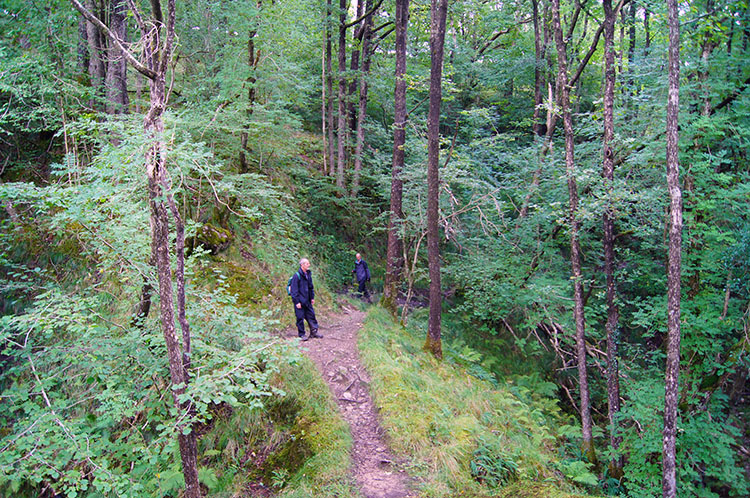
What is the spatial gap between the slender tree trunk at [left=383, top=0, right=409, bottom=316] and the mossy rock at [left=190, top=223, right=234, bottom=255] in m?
4.38

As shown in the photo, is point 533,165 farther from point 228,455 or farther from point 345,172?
point 228,455

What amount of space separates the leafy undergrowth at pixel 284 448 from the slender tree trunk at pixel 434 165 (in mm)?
3944

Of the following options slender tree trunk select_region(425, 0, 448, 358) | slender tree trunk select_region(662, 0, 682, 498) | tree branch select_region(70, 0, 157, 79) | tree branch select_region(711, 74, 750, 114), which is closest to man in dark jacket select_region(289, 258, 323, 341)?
slender tree trunk select_region(425, 0, 448, 358)

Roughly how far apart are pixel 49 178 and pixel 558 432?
13.2 meters

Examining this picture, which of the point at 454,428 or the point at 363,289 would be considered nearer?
the point at 454,428

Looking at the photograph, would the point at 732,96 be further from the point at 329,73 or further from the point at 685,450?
the point at 329,73

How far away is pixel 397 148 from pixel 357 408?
7.17 meters

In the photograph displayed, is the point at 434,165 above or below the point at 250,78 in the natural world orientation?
below

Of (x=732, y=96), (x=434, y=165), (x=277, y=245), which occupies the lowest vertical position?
(x=277, y=245)

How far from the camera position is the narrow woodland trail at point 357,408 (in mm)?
5297

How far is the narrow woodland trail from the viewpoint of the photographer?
5297 millimetres

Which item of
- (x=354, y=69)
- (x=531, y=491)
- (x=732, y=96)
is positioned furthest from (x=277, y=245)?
(x=732, y=96)

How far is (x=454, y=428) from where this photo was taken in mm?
6480

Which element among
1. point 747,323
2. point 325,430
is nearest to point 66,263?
point 325,430
